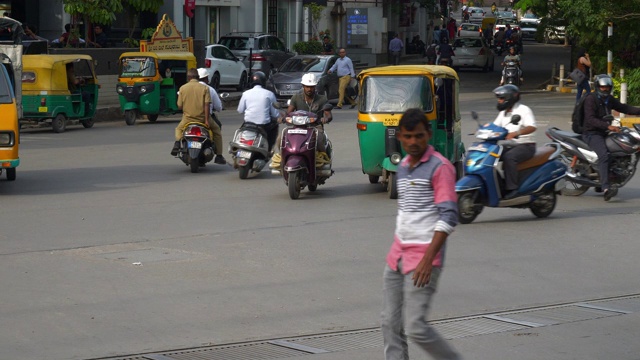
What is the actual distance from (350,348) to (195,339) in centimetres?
106

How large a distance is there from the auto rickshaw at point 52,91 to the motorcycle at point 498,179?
13.5 m

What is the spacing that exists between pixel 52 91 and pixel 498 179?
13859 millimetres

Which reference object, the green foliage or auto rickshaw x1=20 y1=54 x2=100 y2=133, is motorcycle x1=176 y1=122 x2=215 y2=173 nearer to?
auto rickshaw x1=20 y1=54 x2=100 y2=133

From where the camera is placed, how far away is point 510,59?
37719 mm

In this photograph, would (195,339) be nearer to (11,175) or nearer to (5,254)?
(5,254)

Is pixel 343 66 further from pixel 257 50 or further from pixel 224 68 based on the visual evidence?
pixel 257 50

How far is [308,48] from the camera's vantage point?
49.0 m

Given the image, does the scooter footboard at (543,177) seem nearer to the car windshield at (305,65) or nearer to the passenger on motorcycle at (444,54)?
the car windshield at (305,65)

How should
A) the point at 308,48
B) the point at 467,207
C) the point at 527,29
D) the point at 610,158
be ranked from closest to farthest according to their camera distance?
the point at 467,207 → the point at 610,158 → the point at 308,48 → the point at 527,29

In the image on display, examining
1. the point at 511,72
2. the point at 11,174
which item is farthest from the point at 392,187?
the point at 511,72

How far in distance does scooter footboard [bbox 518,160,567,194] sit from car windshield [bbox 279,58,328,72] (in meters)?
21.4

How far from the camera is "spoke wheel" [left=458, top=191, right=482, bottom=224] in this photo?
492 inches

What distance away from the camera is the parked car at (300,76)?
109 ft

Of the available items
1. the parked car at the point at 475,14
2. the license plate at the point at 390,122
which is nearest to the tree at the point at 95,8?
the license plate at the point at 390,122
